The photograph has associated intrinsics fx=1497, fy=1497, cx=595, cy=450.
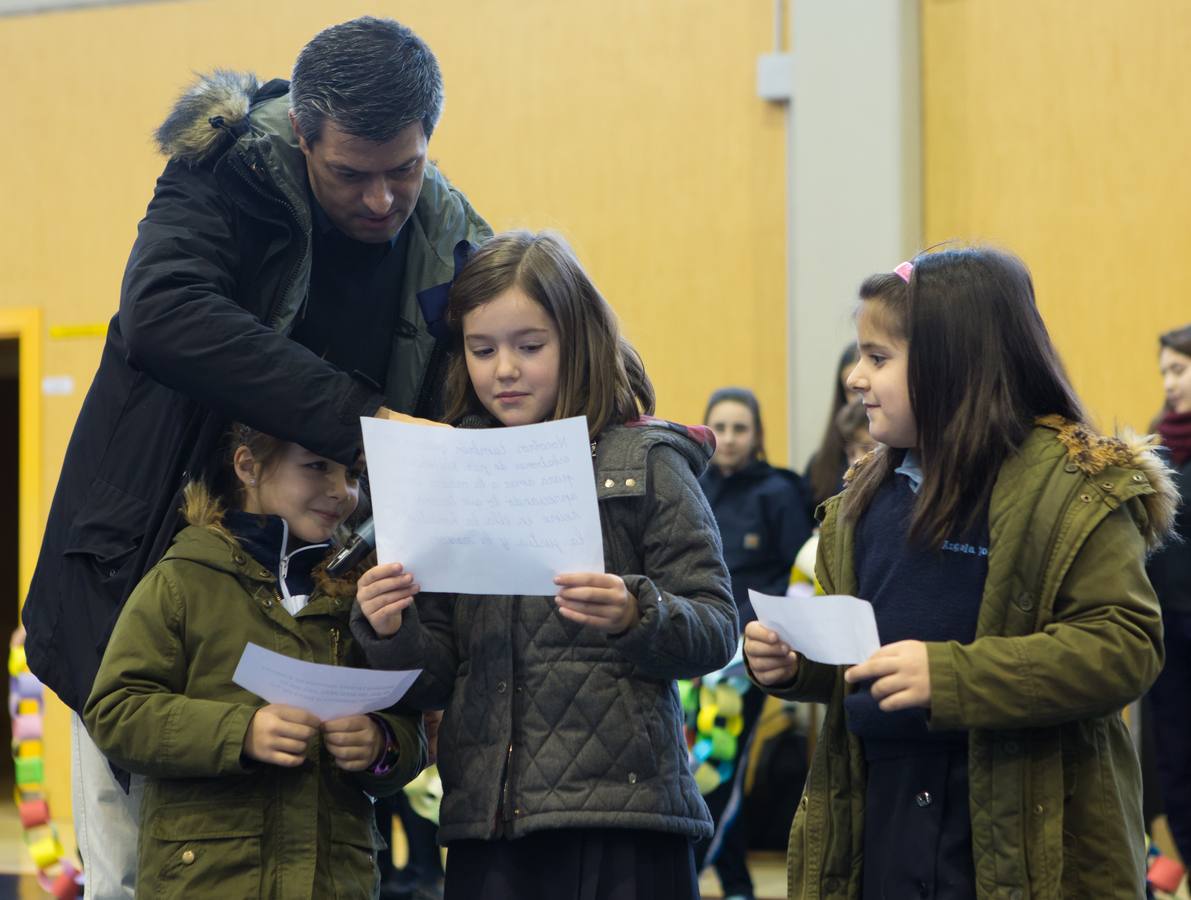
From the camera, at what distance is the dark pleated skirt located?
2.00 metres

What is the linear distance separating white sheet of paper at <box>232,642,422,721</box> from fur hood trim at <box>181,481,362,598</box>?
0.24 meters

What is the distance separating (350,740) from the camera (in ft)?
6.92

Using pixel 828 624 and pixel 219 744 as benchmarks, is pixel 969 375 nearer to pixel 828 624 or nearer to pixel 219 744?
pixel 828 624

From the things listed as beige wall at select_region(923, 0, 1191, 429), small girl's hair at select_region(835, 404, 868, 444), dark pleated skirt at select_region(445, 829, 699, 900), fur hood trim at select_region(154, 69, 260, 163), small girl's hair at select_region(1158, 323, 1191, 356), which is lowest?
dark pleated skirt at select_region(445, 829, 699, 900)

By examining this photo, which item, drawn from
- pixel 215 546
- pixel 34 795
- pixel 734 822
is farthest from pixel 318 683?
pixel 734 822

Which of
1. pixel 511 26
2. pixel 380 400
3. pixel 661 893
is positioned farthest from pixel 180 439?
pixel 511 26

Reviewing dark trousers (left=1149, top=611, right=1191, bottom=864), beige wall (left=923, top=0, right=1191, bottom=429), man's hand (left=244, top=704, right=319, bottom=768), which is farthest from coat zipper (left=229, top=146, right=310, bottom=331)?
beige wall (left=923, top=0, right=1191, bottom=429)

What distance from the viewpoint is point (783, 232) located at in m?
5.88

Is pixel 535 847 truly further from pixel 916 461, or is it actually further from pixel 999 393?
pixel 999 393

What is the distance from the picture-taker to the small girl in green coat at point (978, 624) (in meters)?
1.79

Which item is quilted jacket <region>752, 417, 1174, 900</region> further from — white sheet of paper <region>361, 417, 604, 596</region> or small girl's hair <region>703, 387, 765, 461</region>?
small girl's hair <region>703, 387, 765, 461</region>

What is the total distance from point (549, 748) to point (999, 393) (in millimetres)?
754

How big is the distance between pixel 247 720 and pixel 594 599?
22.2 inches

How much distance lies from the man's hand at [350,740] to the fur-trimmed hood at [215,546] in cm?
23
